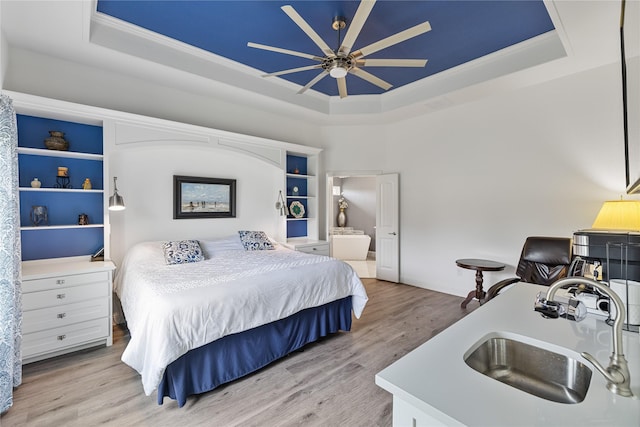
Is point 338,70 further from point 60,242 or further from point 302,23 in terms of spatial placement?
point 60,242

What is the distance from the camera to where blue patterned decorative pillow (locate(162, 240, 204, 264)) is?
3242 millimetres

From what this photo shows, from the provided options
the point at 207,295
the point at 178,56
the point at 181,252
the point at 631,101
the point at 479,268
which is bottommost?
the point at 479,268

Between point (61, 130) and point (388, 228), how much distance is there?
4.73 metres

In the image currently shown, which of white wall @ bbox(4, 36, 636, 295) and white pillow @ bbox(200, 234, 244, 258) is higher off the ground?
white wall @ bbox(4, 36, 636, 295)

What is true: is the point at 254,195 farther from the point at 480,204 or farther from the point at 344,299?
the point at 480,204

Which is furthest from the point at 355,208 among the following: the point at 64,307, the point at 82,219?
the point at 64,307

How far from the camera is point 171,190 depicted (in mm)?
3938

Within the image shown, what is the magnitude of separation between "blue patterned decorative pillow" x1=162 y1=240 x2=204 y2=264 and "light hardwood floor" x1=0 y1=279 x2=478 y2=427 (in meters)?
0.94

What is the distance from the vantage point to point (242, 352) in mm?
2434

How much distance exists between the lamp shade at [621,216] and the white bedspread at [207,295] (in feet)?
8.03

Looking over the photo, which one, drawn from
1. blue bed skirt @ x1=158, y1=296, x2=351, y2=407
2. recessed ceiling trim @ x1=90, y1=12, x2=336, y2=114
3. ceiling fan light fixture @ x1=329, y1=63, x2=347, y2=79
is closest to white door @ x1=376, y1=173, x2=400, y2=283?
recessed ceiling trim @ x1=90, y1=12, x2=336, y2=114

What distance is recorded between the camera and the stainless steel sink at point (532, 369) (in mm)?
1128

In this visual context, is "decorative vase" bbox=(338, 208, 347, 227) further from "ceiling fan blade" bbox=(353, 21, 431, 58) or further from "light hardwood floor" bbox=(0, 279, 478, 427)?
"ceiling fan blade" bbox=(353, 21, 431, 58)

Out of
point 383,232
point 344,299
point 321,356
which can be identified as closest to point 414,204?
point 383,232
